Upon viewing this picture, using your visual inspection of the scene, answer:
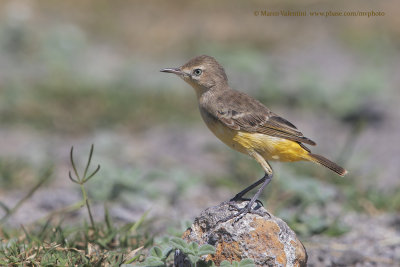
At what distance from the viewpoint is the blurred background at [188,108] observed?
6.59m

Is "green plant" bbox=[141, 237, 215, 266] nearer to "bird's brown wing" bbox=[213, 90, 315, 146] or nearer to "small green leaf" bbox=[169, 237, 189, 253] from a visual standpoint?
"small green leaf" bbox=[169, 237, 189, 253]

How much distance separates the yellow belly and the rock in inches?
43.5

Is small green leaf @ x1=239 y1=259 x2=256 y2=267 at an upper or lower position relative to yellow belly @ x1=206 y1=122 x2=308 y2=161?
lower

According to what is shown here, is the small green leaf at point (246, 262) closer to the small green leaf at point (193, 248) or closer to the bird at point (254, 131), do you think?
the small green leaf at point (193, 248)

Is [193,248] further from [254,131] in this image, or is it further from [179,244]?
[254,131]

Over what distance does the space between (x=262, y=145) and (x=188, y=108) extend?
205 inches

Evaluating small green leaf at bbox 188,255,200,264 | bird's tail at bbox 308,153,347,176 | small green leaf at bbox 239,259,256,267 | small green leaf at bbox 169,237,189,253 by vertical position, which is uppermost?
bird's tail at bbox 308,153,347,176

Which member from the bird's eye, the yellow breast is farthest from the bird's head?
the yellow breast

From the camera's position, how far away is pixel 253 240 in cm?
415

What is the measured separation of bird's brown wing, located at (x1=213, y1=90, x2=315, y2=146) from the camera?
539 centimetres

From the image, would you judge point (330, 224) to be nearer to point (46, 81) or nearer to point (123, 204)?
point (123, 204)

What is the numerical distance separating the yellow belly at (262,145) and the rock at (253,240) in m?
1.10

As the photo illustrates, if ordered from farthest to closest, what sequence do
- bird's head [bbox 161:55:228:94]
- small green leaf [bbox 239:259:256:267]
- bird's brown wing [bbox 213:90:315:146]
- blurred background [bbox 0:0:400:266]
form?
blurred background [bbox 0:0:400:266], bird's head [bbox 161:55:228:94], bird's brown wing [bbox 213:90:315:146], small green leaf [bbox 239:259:256:267]

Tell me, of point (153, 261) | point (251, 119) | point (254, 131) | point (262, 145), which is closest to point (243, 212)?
point (153, 261)
